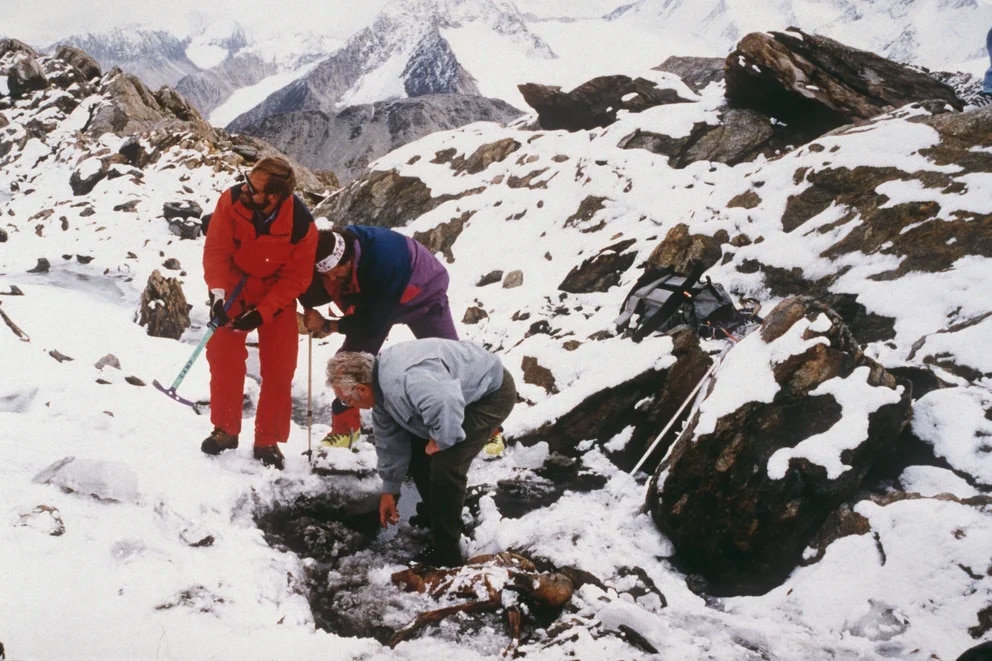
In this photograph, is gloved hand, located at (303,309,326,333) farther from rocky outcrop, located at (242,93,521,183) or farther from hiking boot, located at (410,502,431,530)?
rocky outcrop, located at (242,93,521,183)

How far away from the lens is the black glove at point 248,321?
394 centimetres

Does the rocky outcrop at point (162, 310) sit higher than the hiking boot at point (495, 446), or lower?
higher

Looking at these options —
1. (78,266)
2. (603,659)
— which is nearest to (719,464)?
(603,659)

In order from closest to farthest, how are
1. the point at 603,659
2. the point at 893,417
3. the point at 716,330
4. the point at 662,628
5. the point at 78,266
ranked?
the point at 603,659
the point at 662,628
the point at 893,417
the point at 716,330
the point at 78,266

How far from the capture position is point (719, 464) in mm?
3887

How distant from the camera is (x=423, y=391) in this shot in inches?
123

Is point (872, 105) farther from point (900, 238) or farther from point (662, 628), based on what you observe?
point (662, 628)

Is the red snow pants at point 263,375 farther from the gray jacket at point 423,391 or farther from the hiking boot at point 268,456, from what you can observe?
the gray jacket at point 423,391

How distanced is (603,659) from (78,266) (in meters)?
15.5

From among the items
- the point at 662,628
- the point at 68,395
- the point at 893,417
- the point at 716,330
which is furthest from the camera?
the point at 716,330

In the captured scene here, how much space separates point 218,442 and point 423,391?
78.9 inches

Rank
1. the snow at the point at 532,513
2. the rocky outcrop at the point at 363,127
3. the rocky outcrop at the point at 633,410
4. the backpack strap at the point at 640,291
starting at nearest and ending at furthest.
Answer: the snow at the point at 532,513
the rocky outcrop at the point at 633,410
the backpack strap at the point at 640,291
the rocky outcrop at the point at 363,127

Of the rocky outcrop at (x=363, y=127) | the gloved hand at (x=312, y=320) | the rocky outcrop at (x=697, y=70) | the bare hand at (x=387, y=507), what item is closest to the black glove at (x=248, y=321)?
the gloved hand at (x=312, y=320)

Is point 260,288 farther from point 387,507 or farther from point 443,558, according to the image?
point 443,558
